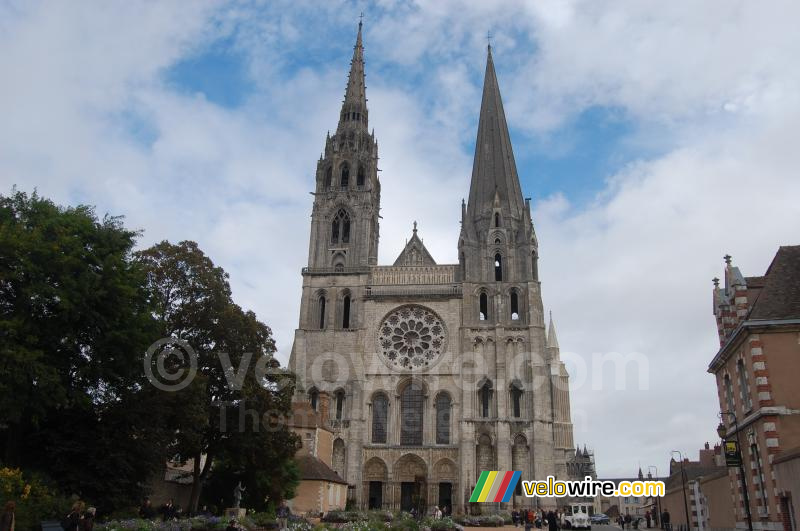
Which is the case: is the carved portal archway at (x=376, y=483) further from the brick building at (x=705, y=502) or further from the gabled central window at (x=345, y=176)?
the gabled central window at (x=345, y=176)

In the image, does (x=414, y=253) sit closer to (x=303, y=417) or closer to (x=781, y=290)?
(x=303, y=417)

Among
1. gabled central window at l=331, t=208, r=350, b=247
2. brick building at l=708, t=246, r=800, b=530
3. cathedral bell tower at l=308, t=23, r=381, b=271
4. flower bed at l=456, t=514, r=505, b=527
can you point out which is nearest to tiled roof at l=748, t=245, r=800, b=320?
brick building at l=708, t=246, r=800, b=530

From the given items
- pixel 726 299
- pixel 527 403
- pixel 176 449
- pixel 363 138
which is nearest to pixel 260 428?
pixel 176 449

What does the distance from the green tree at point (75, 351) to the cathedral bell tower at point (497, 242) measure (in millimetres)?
25954

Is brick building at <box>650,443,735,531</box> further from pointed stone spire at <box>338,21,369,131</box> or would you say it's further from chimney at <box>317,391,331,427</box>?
pointed stone spire at <box>338,21,369,131</box>

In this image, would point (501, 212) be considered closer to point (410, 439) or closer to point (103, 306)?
point (410, 439)

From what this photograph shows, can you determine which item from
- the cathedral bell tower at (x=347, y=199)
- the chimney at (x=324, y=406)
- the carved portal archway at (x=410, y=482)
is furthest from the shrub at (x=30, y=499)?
the cathedral bell tower at (x=347, y=199)

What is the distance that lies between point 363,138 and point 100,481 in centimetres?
3662


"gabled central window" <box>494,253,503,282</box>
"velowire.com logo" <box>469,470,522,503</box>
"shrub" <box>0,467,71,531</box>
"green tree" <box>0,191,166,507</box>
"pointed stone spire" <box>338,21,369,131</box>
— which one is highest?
"pointed stone spire" <box>338,21,369,131</box>

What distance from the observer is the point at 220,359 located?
2511 cm

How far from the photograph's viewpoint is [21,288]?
63.0ft

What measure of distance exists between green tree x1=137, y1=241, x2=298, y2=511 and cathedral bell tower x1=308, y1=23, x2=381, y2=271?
2014cm

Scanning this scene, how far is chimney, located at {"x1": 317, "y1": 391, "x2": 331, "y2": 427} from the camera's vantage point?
40.5m

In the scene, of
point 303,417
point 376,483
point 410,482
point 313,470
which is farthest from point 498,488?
point 303,417
